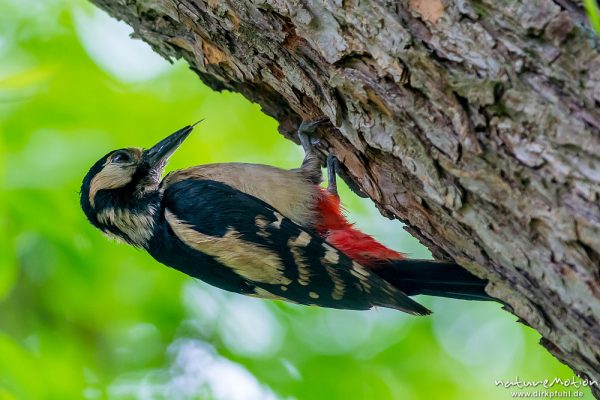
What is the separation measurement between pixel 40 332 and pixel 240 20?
2958mm

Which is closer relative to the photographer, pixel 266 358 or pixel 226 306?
pixel 266 358

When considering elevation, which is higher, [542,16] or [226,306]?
[542,16]

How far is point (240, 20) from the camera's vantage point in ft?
11.0

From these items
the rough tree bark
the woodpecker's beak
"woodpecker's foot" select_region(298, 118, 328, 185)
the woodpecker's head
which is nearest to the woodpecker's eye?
the woodpecker's head

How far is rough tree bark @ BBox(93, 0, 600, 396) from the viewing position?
2340mm

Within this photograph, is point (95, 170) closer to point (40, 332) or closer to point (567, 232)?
point (40, 332)

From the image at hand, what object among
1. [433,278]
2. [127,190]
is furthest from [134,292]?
[433,278]

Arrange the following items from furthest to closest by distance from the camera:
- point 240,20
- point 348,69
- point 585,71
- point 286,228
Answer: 1. point 286,228
2. point 240,20
3. point 348,69
4. point 585,71

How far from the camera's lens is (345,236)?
398cm

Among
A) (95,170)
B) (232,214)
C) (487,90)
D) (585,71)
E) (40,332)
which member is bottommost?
(40,332)

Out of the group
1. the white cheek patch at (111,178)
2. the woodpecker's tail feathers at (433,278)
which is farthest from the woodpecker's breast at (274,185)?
the woodpecker's tail feathers at (433,278)

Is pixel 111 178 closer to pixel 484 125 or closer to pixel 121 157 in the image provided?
pixel 121 157

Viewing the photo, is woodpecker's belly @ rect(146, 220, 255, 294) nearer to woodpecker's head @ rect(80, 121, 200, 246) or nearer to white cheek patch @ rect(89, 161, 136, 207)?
woodpecker's head @ rect(80, 121, 200, 246)

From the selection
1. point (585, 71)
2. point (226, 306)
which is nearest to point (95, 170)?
point (226, 306)
